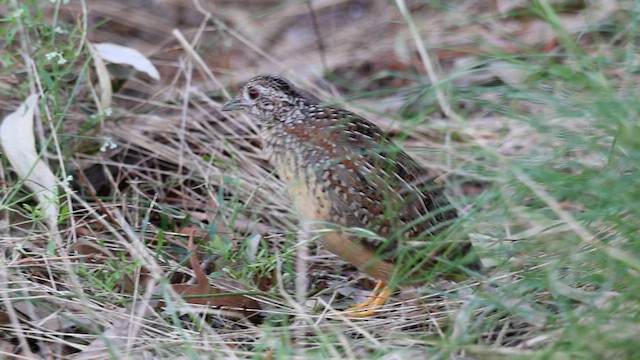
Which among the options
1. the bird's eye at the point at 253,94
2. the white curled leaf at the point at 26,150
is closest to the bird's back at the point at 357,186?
the bird's eye at the point at 253,94

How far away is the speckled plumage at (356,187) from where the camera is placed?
4.39m

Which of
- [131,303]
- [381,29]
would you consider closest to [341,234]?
[131,303]

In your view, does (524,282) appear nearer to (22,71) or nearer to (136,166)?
(136,166)

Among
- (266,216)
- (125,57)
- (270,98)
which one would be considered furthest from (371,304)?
(125,57)

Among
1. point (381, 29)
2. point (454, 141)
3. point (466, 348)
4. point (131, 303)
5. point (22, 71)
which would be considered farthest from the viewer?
point (381, 29)

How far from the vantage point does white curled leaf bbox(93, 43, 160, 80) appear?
5785mm

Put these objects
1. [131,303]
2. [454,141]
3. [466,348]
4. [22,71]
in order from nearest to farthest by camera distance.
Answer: [466,348], [131,303], [22,71], [454,141]

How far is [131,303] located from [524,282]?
1.69 m

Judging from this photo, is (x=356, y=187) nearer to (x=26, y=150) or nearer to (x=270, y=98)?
(x=270, y=98)

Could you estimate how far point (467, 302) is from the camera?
13.0ft

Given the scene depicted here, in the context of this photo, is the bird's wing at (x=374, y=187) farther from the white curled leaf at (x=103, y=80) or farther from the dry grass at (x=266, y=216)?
the white curled leaf at (x=103, y=80)

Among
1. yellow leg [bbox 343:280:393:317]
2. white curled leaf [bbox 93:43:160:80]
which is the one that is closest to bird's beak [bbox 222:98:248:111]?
white curled leaf [bbox 93:43:160:80]

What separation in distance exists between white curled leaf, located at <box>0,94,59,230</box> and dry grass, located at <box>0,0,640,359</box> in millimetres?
105

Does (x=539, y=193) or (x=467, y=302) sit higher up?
(x=539, y=193)
